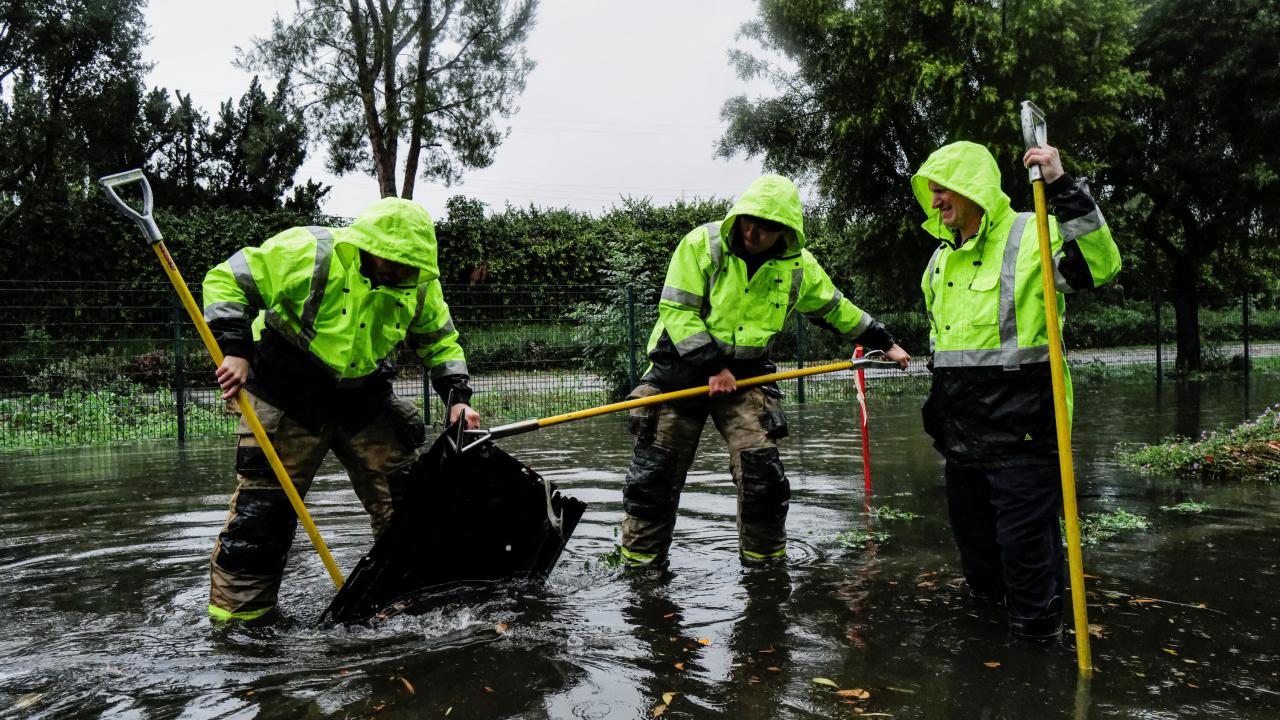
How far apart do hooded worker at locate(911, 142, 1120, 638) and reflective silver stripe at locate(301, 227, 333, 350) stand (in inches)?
96.3

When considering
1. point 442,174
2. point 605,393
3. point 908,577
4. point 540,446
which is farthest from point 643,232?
point 908,577

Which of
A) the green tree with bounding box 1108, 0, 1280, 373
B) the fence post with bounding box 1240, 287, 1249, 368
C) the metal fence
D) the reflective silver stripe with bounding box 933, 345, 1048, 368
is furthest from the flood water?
the fence post with bounding box 1240, 287, 1249, 368

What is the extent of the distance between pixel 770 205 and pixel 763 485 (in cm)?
135

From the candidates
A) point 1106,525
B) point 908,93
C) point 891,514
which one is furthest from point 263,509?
point 908,93

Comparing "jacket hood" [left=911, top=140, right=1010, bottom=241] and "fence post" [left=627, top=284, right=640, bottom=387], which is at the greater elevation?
"jacket hood" [left=911, top=140, right=1010, bottom=241]

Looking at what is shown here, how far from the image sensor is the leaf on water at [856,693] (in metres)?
2.95

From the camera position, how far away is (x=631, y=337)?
12.7 m

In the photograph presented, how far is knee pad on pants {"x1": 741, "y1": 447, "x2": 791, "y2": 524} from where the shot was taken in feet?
14.8

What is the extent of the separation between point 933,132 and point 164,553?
Answer: 53.7 feet

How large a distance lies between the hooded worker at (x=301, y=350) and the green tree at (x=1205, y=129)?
17.6 metres

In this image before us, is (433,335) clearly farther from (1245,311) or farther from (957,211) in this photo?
(1245,311)

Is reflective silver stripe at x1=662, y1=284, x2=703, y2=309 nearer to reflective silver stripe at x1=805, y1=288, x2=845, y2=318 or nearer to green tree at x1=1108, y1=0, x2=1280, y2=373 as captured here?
reflective silver stripe at x1=805, y1=288, x2=845, y2=318

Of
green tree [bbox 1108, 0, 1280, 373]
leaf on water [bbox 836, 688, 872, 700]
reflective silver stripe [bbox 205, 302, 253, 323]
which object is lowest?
leaf on water [bbox 836, 688, 872, 700]

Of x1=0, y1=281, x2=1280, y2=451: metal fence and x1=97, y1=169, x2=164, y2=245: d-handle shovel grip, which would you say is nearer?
x1=97, y1=169, x2=164, y2=245: d-handle shovel grip
